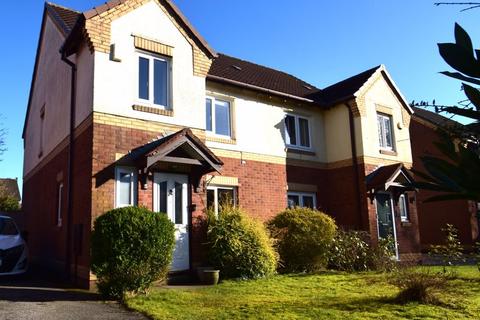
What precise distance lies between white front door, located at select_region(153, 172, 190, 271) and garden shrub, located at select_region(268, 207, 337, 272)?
8.82ft

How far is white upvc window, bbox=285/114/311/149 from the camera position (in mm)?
16484

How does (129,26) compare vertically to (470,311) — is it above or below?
above

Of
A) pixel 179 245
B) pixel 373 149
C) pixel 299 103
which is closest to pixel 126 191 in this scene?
pixel 179 245

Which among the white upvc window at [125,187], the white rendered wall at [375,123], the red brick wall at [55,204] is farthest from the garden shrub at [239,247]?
the white rendered wall at [375,123]

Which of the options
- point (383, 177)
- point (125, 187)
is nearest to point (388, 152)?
point (383, 177)

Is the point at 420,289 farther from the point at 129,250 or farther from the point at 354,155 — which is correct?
the point at 354,155

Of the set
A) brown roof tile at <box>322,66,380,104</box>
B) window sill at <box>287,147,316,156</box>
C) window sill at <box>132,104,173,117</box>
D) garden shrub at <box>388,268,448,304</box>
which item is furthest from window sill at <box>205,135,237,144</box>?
garden shrub at <box>388,268,448,304</box>

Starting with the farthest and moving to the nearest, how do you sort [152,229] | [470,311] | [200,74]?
[200,74], [152,229], [470,311]

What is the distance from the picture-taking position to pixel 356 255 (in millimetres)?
13594

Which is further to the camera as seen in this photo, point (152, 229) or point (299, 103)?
point (299, 103)

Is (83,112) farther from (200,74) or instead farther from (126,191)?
(200,74)

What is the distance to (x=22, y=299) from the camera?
8.44m

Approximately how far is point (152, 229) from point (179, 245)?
96.6 inches

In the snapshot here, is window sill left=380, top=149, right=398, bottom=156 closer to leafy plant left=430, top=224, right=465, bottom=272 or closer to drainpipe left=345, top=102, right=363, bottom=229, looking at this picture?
drainpipe left=345, top=102, right=363, bottom=229
